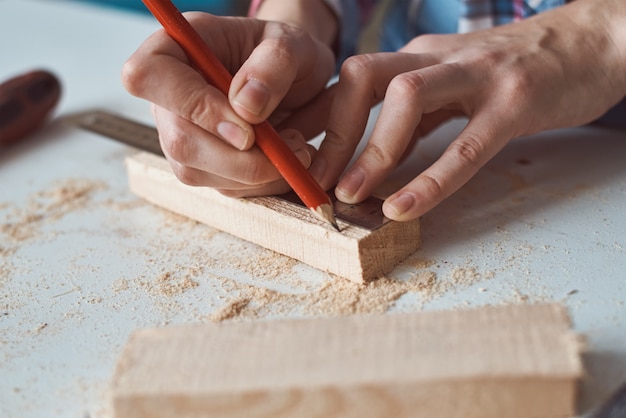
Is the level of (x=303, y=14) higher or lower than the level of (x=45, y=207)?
higher

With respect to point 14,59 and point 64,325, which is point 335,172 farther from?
point 14,59

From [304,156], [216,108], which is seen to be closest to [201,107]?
[216,108]

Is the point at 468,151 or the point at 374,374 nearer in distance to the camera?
the point at 374,374

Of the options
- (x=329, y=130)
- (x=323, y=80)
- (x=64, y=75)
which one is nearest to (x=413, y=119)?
(x=329, y=130)

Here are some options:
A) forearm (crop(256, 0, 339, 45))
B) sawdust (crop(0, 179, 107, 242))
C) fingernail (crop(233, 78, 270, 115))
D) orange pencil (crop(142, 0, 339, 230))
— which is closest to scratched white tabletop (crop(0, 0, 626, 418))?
sawdust (crop(0, 179, 107, 242))

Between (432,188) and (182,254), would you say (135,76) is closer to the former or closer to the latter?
(182,254)

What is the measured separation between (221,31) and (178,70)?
0.51 ft

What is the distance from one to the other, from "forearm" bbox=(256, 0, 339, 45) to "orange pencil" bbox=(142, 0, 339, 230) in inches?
17.3

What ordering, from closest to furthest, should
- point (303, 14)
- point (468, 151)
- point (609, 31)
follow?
point (468, 151), point (609, 31), point (303, 14)

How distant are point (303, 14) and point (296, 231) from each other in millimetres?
620

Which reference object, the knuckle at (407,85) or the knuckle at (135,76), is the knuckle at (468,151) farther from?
the knuckle at (135,76)

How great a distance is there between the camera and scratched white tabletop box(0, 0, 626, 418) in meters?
0.78

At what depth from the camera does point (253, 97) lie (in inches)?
34.9

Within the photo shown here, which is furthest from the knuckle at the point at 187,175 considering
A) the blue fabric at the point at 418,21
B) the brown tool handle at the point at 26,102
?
the blue fabric at the point at 418,21
